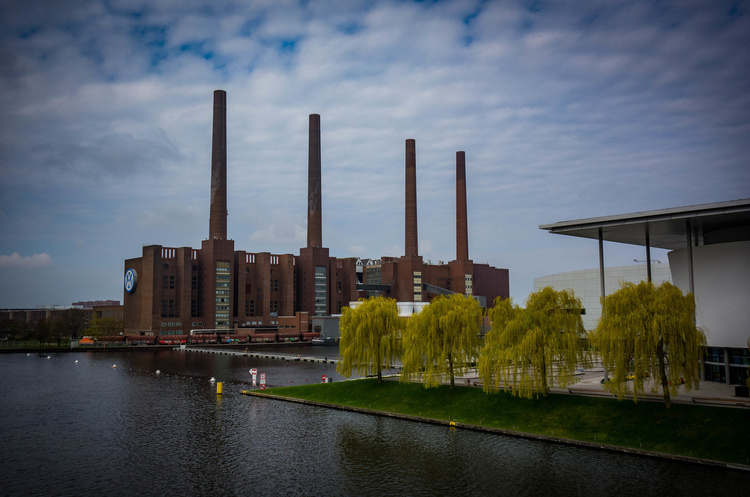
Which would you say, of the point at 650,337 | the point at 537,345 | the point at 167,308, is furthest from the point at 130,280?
the point at 650,337

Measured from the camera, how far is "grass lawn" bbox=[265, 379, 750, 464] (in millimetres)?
33594

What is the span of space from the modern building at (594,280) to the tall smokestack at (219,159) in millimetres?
86821

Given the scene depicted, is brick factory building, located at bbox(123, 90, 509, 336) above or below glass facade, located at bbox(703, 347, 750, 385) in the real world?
above

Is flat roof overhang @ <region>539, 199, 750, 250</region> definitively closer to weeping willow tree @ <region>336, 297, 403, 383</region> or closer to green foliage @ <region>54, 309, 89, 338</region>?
weeping willow tree @ <region>336, 297, 403, 383</region>

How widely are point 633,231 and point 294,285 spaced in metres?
135

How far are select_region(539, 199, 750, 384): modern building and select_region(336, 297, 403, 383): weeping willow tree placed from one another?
20.1 metres

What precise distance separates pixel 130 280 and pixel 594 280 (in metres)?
123

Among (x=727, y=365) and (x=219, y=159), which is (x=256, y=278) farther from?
(x=727, y=365)

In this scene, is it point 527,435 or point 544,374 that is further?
point 544,374

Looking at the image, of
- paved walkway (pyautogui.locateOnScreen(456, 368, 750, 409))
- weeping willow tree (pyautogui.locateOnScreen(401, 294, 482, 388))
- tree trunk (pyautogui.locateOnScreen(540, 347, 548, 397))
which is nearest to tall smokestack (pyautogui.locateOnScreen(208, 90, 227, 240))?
weeping willow tree (pyautogui.locateOnScreen(401, 294, 482, 388))

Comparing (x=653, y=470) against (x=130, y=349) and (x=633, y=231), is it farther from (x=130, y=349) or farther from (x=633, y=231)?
(x=130, y=349)

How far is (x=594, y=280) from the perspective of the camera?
10431 cm

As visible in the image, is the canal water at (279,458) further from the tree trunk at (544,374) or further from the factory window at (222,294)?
the factory window at (222,294)

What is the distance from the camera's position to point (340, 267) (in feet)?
632
